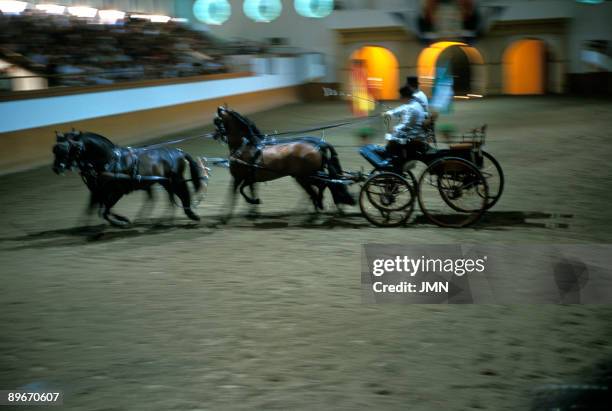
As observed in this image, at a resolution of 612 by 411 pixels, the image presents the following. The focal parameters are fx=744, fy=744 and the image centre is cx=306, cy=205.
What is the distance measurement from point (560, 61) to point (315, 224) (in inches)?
955

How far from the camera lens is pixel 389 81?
3400 centimetres

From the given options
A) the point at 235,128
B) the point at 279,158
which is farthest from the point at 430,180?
the point at 235,128

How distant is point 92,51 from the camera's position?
64.2 feet

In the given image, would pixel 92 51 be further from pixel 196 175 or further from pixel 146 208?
pixel 196 175

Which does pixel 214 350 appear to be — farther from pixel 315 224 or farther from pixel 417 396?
pixel 315 224

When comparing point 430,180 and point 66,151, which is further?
point 430,180

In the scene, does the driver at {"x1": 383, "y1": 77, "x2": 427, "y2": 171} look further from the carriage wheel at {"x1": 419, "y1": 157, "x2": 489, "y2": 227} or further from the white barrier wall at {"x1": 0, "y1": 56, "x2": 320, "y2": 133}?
→ the white barrier wall at {"x1": 0, "y1": 56, "x2": 320, "y2": 133}

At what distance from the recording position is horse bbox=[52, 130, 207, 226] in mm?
9258

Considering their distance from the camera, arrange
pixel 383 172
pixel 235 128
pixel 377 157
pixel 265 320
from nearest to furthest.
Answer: pixel 265 320
pixel 383 172
pixel 377 157
pixel 235 128

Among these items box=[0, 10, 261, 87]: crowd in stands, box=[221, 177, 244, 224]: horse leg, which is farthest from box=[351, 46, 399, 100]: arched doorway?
box=[221, 177, 244, 224]: horse leg

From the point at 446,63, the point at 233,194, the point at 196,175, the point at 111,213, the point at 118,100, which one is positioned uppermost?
the point at 446,63

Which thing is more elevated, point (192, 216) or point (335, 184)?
point (335, 184)

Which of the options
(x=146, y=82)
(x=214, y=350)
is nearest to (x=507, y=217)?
(x=214, y=350)

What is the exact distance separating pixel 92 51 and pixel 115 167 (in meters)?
11.2
